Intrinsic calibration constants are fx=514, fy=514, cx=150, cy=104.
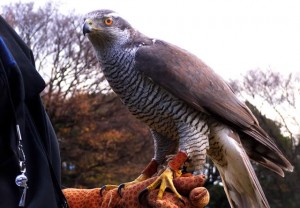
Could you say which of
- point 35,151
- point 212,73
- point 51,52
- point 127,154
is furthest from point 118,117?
point 35,151

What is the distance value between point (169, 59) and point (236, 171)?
2.46ft

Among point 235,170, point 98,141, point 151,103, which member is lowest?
point 98,141

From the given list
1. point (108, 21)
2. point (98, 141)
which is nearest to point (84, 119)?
point (98, 141)

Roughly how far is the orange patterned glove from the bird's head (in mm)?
902

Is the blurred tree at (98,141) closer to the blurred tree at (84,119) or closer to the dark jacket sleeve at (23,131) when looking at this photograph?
the blurred tree at (84,119)

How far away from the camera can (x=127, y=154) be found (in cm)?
2147

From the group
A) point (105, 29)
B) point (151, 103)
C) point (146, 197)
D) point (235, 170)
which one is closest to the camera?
point (146, 197)

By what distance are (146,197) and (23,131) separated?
71 cm

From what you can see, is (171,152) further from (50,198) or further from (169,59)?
(50,198)

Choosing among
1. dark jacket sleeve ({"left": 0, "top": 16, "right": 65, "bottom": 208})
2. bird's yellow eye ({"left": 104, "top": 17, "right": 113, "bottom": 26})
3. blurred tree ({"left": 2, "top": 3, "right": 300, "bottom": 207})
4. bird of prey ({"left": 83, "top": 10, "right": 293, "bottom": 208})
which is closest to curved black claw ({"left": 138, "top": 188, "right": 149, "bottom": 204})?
bird of prey ({"left": 83, "top": 10, "right": 293, "bottom": 208})

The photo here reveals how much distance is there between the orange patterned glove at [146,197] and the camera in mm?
2084

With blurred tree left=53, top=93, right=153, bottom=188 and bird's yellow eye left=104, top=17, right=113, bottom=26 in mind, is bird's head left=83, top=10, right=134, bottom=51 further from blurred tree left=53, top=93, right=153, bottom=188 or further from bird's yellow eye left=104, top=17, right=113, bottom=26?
blurred tree left=53, top=93, right=153, bottom=188

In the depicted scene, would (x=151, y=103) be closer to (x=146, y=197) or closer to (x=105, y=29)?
(x=105, y=29)

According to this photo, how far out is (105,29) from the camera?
285 cm
